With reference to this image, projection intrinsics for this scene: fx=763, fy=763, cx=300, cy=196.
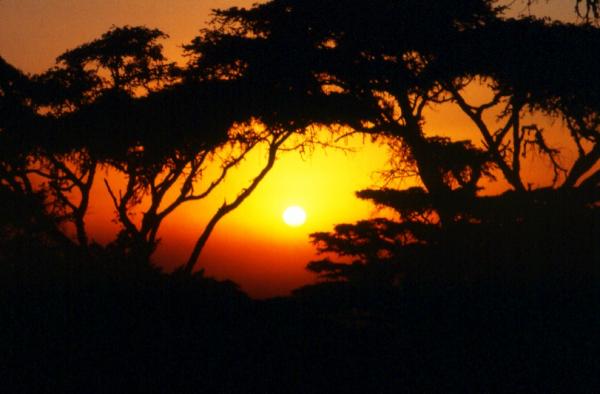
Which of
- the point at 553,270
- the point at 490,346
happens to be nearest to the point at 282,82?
the point at 553,270

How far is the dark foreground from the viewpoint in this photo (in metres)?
10.0

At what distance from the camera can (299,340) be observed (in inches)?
455

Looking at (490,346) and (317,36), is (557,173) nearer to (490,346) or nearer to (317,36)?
(317,36)

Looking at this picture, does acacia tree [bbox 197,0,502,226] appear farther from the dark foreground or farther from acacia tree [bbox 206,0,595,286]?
the dark foreground

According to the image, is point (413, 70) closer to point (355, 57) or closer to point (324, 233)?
point (355, 57)

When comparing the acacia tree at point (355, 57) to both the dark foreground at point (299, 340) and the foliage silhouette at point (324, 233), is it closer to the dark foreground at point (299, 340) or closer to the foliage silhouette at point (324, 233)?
the foliage silhouette at point (324, 233)

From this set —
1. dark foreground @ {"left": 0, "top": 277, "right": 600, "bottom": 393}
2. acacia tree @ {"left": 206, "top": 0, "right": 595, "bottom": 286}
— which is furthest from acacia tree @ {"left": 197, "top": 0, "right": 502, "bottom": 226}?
dark foreground @ {"left": 0, "top": 277, "right": 600, "bottom": 393}

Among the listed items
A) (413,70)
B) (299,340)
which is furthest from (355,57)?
(299,340)

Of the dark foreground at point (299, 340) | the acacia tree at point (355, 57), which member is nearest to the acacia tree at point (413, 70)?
the acacia tree at point (355, 57)

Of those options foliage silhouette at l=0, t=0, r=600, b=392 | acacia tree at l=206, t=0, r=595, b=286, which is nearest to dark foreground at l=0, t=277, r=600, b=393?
foliage silhouette at l=0, t=0, r=600, b=392

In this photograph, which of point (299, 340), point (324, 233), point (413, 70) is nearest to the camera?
point (299, 340)

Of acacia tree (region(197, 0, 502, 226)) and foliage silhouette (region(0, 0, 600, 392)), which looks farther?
acacia tree (region(197, 0, 502, 226))

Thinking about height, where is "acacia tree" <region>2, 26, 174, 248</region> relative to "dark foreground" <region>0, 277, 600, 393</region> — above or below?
above

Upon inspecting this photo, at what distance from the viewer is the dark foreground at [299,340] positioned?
1001 centimetres
